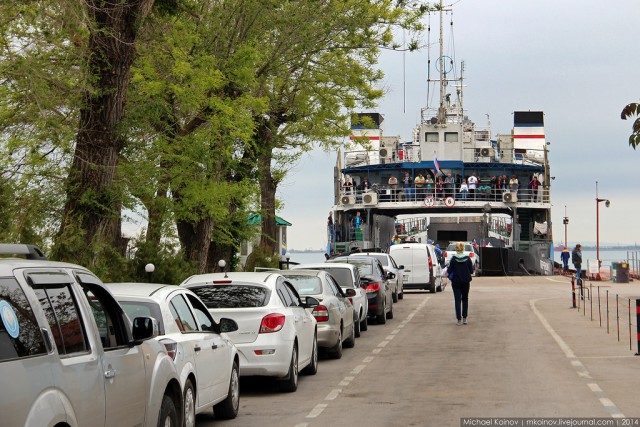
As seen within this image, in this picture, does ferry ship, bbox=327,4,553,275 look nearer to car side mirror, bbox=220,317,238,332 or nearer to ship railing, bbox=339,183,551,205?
ship railing, bbox=339,183,551,205

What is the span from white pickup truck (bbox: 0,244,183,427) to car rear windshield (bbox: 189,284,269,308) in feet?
16.1

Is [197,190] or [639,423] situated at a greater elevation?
[197,190]

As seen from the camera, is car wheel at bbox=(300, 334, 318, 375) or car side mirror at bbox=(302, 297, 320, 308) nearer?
car wheel at bbox=(300, 334, 318, 375)

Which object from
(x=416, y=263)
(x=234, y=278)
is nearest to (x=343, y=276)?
(x=234, y=278)

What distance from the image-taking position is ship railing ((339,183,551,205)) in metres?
64.2

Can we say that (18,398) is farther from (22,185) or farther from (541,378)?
(22,185)

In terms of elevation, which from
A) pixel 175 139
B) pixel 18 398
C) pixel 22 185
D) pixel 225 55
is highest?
pixel 225 55

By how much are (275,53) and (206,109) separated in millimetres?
2757

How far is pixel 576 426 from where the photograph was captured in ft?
33.3

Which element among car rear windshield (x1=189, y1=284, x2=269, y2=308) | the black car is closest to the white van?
the black car

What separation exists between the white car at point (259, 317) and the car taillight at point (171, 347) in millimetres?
3854

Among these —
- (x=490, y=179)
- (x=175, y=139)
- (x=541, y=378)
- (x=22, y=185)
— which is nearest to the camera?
(x=541, y=378)

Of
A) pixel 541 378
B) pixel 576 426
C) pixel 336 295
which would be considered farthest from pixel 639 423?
pixel 336 295

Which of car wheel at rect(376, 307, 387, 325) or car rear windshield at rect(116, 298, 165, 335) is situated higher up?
car rear windshield at rect(116, 298, 165, 335)
